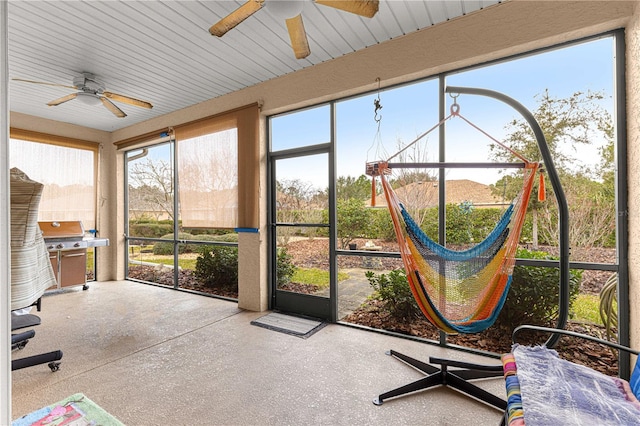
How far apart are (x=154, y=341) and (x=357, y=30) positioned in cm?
331

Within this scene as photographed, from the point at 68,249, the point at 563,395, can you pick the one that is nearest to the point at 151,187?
the point at 68,249

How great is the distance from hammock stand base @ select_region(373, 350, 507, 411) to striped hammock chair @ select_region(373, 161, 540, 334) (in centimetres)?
33

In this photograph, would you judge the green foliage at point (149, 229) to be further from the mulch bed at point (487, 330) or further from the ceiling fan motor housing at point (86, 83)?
the mulch bed at point (487, 330)

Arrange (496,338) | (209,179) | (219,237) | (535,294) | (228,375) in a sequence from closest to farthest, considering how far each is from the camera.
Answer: (228,375)
(535,294)
(496,338)
(209,179)
(219,237)

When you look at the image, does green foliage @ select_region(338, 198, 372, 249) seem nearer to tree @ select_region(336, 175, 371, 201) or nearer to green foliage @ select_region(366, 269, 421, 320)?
tree @ select_region(336, 175, 371, 201)

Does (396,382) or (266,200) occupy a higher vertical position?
(266,200)

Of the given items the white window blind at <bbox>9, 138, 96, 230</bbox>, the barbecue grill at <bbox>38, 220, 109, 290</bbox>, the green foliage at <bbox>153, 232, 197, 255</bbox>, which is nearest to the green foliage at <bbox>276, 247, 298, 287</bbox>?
the green foliage at <bbox>153, 232, 197, 255</bbox>

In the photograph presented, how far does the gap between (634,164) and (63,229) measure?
6619mm

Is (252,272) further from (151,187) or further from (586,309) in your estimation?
(586,309)

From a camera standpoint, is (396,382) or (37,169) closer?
(396,382)

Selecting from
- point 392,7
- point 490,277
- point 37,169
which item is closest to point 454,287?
point 490,277

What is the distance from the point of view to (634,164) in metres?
1.89

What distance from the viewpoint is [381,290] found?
9.93 feet

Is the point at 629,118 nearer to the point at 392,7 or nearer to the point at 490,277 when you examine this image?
the point at 490,277
